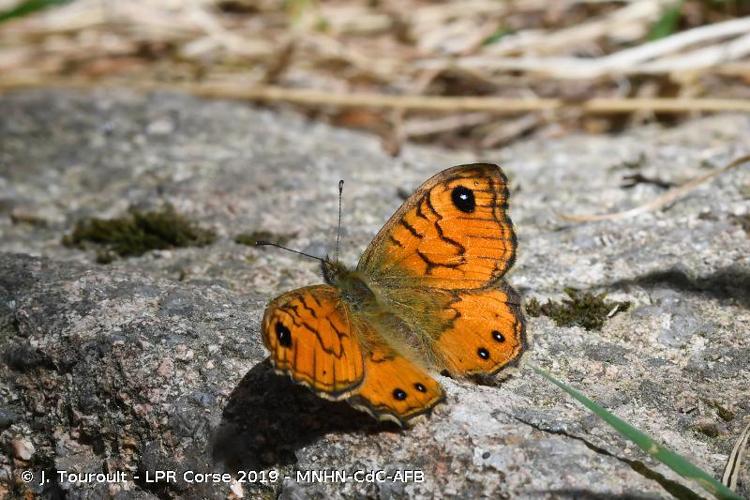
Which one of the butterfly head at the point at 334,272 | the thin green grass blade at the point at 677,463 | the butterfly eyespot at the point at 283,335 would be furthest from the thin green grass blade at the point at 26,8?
the thin green grass blade at the point at 677,463

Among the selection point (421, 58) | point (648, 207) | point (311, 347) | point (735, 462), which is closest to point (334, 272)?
point (311, 347)

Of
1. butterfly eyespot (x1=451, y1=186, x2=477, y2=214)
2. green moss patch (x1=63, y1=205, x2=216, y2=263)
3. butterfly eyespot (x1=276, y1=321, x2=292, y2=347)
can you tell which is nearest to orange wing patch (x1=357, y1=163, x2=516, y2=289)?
butterfly eyespot (x1=451, y1=186, x2=477, y2=214)

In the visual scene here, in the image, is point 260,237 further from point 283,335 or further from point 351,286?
point 283,335

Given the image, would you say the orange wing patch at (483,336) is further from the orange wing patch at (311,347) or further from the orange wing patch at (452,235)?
the orange wing patch at (311,347)

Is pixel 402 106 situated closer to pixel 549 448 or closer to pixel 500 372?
pixel 500 372

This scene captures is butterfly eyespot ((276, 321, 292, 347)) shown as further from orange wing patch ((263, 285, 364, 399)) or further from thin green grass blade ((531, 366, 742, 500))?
thin green grass blade ((531, 366, 742, 500))

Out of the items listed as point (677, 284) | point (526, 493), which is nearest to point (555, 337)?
point (677, 284)

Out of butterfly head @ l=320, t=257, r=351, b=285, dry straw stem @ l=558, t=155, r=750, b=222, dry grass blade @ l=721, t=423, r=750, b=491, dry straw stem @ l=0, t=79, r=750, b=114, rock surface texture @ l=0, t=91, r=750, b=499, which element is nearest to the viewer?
dry grass blade @ l=721, t=423, r=750, b=491
